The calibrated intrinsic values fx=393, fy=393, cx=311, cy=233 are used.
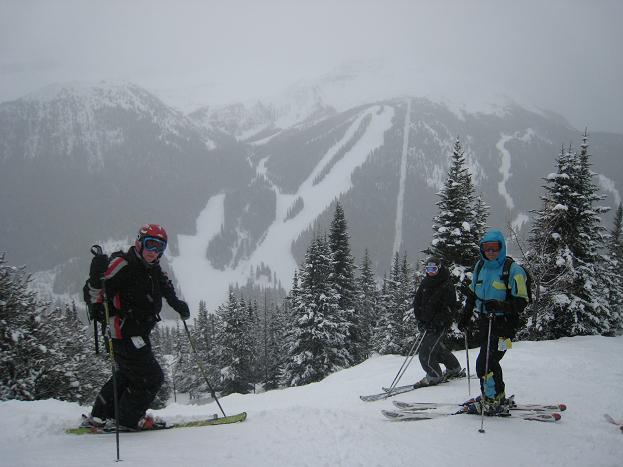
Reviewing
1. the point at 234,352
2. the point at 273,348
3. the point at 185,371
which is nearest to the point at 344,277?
the point at 234,352

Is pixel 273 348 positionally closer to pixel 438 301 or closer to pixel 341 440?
pixel 438 301

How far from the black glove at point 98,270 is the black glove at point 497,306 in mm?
4902

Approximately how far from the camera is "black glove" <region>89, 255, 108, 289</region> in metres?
4.50

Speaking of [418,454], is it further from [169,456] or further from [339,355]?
[339,355]

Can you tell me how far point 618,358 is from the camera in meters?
10.2

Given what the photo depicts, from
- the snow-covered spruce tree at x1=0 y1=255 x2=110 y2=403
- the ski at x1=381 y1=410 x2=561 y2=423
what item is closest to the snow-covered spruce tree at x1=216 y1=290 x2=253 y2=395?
the snow-covered spruce tree at x1=0 y1=255 x2=110 y2=403

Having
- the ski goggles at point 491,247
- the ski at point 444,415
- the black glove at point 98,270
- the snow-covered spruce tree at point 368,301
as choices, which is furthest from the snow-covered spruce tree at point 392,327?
the black glove at point 98,270

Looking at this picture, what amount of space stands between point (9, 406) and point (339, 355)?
22.7m

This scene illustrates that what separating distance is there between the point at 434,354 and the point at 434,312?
3.24 feet

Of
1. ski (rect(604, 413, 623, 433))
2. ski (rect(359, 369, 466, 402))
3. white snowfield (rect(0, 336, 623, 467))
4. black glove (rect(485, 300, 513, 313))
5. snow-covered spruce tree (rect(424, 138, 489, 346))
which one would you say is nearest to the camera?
white snowfield (rect(0, 336, 623, 467))

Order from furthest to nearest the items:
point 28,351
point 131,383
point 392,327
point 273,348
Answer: point 273,348
point 392,327
point 28,351
point 131,383

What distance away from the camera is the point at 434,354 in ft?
26.6

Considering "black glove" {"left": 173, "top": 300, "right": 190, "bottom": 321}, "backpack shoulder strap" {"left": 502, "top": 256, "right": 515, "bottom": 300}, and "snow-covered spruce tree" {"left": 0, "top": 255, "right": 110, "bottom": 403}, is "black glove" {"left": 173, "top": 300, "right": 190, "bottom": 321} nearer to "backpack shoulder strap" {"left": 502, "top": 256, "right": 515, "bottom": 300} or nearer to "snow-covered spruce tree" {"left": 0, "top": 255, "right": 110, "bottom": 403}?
"backpack shoulder strap" {"left": 502, "top": 256, "right": 515, "bottom": 300}

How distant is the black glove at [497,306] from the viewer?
523cm
